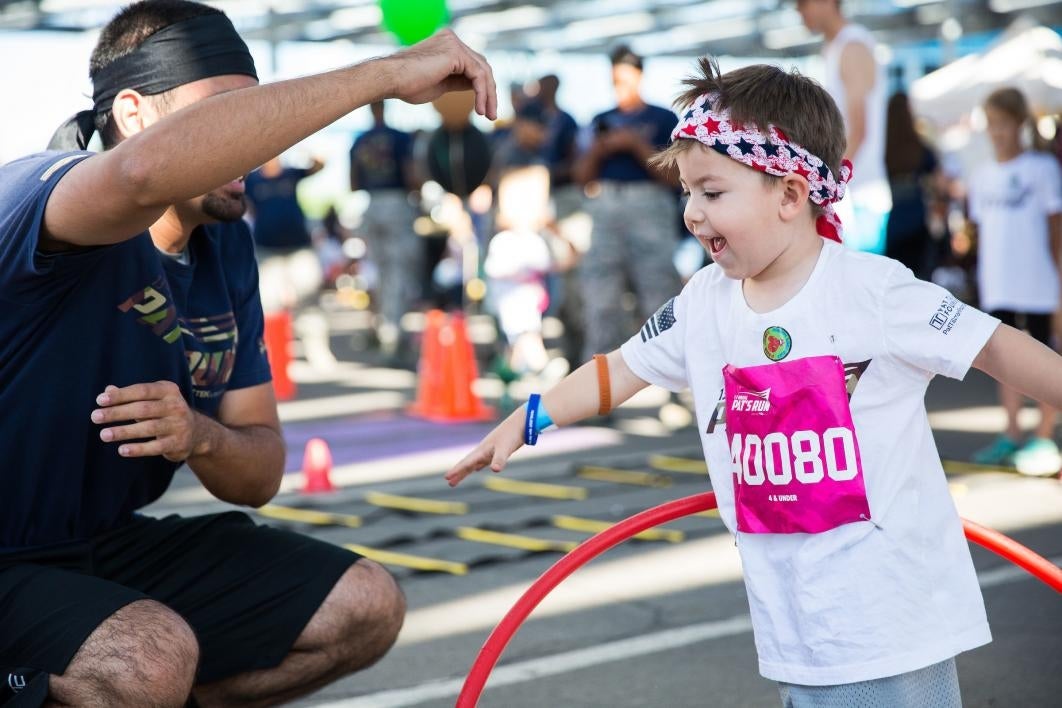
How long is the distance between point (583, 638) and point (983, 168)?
4.53 m

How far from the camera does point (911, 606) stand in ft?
8.41

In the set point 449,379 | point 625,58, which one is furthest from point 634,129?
point 449,379

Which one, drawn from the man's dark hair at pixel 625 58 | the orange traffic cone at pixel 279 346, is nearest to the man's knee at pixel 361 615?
the man's dark hair at pixel 625 58

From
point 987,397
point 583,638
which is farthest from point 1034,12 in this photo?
point 583,638

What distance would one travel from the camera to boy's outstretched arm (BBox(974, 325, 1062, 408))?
2488 millimetres

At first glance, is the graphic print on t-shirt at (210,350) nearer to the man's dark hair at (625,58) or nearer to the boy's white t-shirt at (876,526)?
the boy's white t-shirt at (876,526)

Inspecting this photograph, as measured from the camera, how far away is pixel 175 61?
3.05 metres

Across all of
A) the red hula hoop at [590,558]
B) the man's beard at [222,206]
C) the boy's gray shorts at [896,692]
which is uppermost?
the man's beard at [222,206]

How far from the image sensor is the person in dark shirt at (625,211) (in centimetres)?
896

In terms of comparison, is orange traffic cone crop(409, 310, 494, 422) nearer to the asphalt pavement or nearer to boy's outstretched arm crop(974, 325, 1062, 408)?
the asphalt pavement

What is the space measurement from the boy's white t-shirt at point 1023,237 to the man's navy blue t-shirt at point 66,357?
552 centimetres

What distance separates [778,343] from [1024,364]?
0.47 meters

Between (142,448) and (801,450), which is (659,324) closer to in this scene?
→ (801,450)

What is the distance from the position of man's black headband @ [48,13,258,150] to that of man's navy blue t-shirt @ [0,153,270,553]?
377 mm
